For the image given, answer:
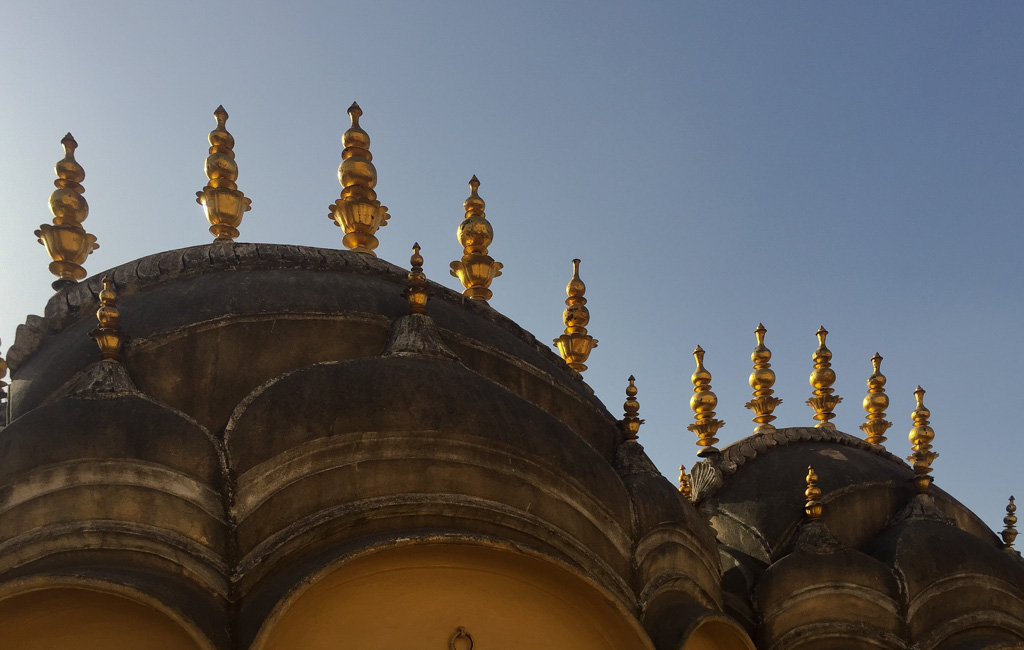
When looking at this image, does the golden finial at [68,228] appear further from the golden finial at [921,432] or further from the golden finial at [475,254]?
the golden finial at [921,432]

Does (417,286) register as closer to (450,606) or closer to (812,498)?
(450,606)

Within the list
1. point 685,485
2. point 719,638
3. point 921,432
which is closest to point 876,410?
point 921,432

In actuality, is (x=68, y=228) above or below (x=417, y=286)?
above

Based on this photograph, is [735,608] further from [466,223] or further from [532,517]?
[466,223]

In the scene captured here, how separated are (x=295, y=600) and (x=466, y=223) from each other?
4374 millimetres

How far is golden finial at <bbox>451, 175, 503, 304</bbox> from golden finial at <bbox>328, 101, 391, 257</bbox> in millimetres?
703

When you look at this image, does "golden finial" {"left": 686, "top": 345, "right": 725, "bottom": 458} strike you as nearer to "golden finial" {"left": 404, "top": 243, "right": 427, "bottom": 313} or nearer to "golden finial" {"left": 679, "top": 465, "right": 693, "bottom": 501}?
"golden finial" {"left": 679, "top": 465, "right": 693, "bottom": 501}

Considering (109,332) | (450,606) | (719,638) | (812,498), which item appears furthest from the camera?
(812,498)

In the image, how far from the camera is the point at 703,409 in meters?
10.5

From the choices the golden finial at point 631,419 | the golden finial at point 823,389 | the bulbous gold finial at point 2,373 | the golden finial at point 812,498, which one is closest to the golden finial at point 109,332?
the bulbous gold finial at point 2,373

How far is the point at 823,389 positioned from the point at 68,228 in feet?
20.8

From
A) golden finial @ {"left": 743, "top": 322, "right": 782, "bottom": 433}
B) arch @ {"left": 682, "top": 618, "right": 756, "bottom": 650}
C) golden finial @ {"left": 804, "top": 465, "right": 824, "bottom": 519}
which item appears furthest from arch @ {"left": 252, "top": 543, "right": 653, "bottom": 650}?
golden finial @ {"left": 743, "top": 322, "right": 782, "bottom": 433}

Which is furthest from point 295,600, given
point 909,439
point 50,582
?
point 909,439

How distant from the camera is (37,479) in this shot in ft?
17.9
